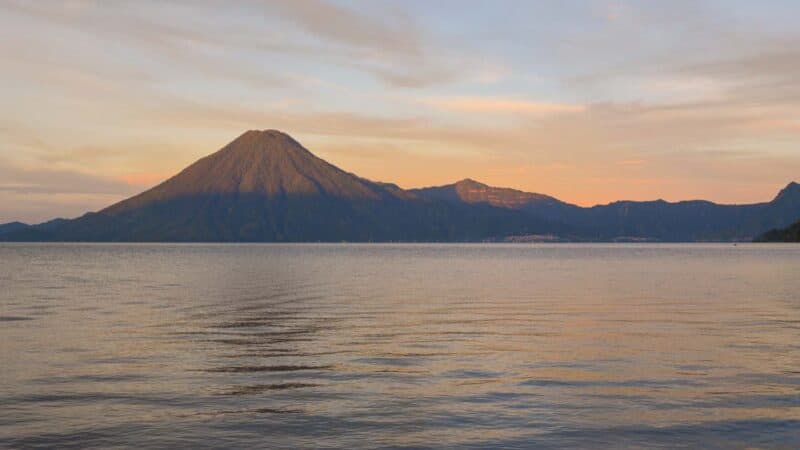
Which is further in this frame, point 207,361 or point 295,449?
point 207,361

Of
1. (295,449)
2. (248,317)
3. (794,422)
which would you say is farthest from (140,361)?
(794,422)

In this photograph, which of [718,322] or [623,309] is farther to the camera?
[623,309]

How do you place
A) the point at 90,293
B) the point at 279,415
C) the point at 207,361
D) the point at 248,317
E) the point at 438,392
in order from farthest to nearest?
the point at 90,293 < the point at 248,317 < the point at 207,361 < the point at 438,392 < the point at 279,415

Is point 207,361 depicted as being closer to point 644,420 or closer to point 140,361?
point 140,361

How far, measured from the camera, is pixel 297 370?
32188 millimetres

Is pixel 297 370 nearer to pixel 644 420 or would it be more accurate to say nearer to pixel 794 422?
pixel 644 420

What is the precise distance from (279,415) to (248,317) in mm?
30067

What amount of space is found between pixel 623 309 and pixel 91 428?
145 feet

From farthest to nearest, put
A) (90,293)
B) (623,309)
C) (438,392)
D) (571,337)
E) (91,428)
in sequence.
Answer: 1. (90,293)
2. (623,309)
3. (571,337)
4. (438,392)
5. (91,428)

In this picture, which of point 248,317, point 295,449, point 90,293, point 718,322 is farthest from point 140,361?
point 90,293

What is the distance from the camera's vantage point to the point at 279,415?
79.4 ft

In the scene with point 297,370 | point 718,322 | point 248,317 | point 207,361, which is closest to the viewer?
point 297,370

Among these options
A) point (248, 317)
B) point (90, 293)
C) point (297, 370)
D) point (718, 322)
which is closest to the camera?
point (297, 370)

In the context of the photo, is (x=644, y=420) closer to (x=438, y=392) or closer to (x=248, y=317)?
(x=438, y=392)
